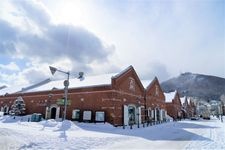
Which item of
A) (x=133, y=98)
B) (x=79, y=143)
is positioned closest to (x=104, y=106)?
(x=133, y=98)

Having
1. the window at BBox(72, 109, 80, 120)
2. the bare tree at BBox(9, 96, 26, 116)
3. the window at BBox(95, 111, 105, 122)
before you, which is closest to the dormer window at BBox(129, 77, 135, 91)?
the window at BBox(95, 111, 105, 122)

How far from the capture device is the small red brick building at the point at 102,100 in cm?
2770

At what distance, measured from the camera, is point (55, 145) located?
12.4 metres

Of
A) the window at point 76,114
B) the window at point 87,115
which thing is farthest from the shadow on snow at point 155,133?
the window at point 76,114

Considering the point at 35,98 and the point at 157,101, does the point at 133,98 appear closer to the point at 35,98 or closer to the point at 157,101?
the point at 157,101

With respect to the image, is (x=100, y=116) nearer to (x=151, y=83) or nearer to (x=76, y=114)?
(x=76, y=114)

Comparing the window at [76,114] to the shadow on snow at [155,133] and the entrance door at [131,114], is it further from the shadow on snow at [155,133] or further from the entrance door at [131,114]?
the entrance door at [131,114]

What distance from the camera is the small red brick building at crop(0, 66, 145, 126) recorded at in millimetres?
27703

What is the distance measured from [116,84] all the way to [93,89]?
3215 millimetres

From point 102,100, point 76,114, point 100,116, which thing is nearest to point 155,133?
point 100,116

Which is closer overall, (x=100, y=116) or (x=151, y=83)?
(x=100, y=116)

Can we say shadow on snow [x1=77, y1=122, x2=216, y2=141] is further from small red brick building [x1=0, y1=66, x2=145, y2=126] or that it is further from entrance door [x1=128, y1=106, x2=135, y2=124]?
entrance door [x1=128, y1=106, x2=135, y2=124]

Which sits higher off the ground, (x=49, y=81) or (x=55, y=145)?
(x=49, y=81)

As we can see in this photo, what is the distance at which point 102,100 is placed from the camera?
91.7 ft
